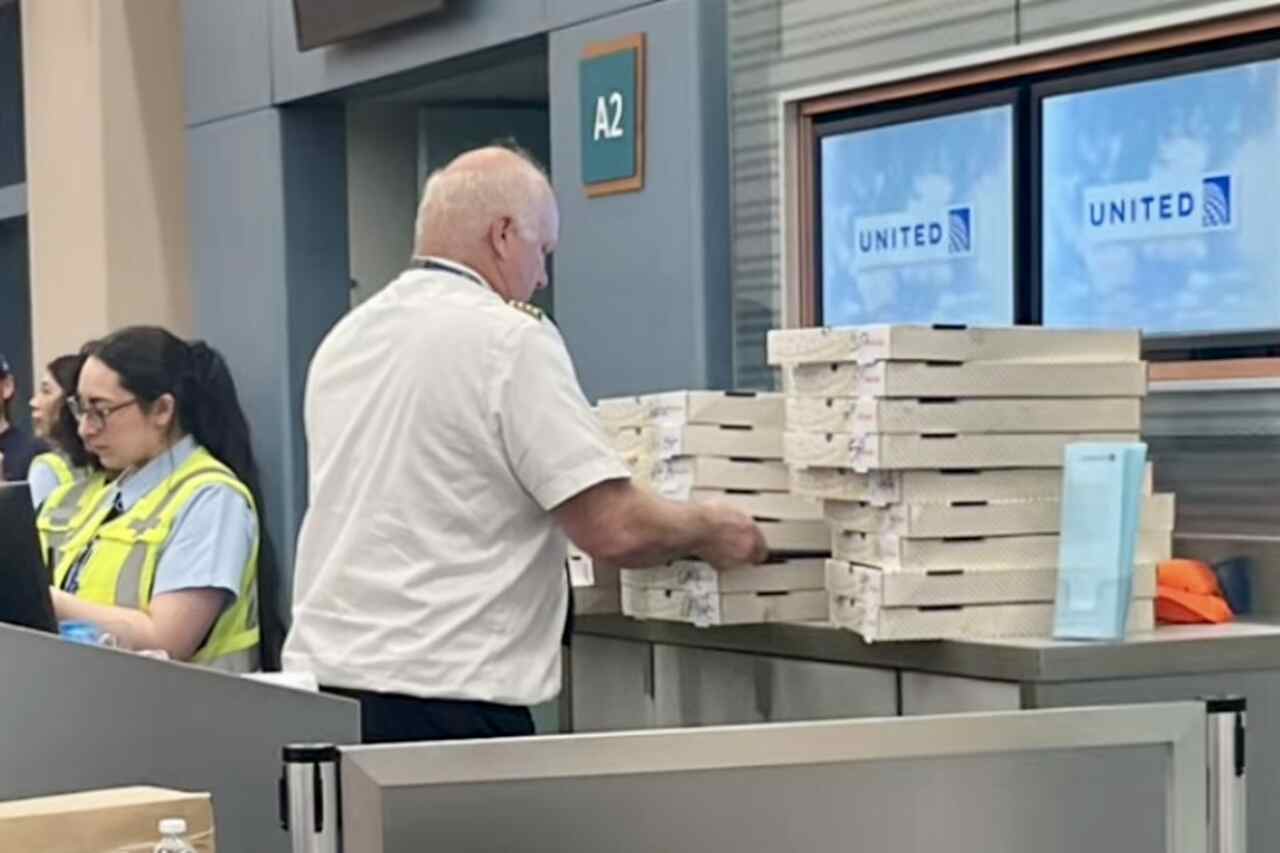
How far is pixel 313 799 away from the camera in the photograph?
136 cm

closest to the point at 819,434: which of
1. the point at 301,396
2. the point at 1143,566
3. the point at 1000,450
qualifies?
the point at 1000,450

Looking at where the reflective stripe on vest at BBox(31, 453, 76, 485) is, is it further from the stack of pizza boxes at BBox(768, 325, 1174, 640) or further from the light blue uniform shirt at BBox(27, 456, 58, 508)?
the stack of pizza boxes at BBox(768, 325, 1174, 640)

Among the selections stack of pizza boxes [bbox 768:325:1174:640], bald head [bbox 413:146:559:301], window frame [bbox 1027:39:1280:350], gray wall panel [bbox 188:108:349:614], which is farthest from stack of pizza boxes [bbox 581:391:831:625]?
gray wall panel [bbox 188:108:349:614]

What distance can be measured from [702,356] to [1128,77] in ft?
4.27

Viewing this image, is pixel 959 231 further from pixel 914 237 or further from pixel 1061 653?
pixel 1061 653

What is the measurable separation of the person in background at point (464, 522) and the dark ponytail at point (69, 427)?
127 centimetres

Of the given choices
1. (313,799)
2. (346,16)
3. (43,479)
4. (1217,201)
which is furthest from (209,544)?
(346,16)

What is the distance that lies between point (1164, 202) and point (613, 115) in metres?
1.73

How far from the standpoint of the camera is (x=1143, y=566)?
286 centimetres

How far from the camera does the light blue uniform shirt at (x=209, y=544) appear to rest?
12.1ft

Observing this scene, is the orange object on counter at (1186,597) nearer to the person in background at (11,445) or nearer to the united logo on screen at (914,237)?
the united logo on screen at (914,237)

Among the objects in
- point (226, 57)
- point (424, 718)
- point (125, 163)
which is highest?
point (226, 57)

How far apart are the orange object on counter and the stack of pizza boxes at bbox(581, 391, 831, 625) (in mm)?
473

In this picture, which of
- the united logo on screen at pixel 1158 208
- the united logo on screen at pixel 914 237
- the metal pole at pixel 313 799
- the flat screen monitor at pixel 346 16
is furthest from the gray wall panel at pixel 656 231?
the metal pole at pixel 313 799
